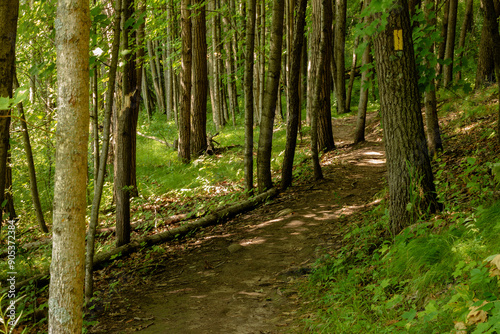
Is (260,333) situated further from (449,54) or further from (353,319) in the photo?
(449,54)

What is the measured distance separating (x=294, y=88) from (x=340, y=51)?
1085 centimetres

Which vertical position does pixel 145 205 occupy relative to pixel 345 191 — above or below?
below

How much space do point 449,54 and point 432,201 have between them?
838cm

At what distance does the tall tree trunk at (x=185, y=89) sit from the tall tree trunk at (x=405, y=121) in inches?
369

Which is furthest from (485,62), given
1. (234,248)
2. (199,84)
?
(234,248)

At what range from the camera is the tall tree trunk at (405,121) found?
4.45m

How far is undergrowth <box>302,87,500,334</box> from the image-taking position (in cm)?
278

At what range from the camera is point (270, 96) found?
337 inches

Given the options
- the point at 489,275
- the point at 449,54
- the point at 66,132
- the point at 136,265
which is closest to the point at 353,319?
the point at 489,275

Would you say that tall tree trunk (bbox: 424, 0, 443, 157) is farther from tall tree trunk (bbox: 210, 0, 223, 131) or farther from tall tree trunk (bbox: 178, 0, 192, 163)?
tall tree trunk (bbox: 210, 0, 223, 131)

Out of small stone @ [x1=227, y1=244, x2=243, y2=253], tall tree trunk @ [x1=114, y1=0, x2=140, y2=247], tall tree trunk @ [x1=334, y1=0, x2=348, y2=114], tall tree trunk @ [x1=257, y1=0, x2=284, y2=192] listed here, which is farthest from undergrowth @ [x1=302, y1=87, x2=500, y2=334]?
tall tree trunk @ [x1=334, y1=0, x2=348, y2=114]

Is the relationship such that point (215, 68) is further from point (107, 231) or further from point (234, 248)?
point (234, 248)

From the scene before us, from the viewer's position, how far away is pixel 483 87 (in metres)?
11.3

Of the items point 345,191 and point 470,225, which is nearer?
point 470,225
